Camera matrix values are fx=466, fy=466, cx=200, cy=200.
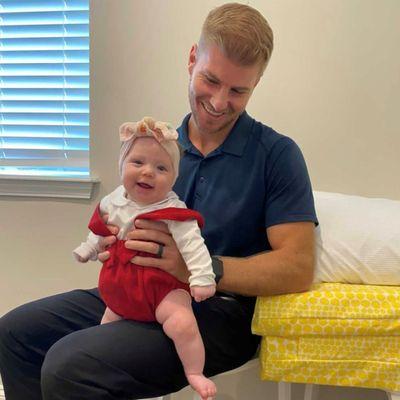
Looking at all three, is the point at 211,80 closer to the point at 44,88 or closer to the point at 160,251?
the point at 160,251

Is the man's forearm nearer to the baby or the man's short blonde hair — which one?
the baby

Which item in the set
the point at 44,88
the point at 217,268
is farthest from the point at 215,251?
the point at 44,88

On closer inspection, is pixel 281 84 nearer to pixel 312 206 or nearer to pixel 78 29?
pixel 312 206

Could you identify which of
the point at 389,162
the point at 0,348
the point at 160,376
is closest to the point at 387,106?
the point at 389,162

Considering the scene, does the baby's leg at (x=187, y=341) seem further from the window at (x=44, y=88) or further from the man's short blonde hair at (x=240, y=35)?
the window at (x=44, y=88)

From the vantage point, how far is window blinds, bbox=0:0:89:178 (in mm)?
1852

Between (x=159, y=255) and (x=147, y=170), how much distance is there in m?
0.20

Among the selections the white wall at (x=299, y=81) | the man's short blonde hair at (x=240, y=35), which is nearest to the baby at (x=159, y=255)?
the man's short blonde hair at (x=240, y=35)

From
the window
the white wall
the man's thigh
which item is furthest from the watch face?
the window

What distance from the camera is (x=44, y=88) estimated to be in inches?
74.4

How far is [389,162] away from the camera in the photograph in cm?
159

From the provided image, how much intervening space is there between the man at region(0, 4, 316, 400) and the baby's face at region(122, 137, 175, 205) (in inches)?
3.1

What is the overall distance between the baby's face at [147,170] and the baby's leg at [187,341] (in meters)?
0.26

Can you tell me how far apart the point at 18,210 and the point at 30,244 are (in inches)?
5.7
